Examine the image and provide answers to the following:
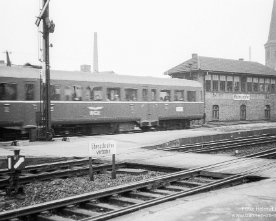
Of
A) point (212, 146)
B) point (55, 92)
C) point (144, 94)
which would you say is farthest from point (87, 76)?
point (212, 146)

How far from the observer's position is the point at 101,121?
20.8 meters

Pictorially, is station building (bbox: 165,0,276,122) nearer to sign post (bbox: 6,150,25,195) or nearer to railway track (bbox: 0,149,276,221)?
railway track (bbox: 0,149,276,221)

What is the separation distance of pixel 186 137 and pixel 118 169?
812 cm

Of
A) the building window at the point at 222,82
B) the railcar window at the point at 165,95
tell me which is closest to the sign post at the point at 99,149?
the railcar window at the point at 165,95

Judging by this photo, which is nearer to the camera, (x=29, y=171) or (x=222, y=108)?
(x=29, y=171)

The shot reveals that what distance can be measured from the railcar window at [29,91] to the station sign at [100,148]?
33.3 ft

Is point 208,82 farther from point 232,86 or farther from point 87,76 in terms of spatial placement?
point 87,76

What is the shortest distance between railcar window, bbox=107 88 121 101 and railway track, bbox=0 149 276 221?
1240 cm

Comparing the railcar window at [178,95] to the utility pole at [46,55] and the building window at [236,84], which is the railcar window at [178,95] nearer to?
the utility pole at [46,55]

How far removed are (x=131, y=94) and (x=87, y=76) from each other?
3.10 metres

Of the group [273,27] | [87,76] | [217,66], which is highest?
[273,27]

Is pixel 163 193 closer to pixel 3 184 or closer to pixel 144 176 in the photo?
pixel 144 176

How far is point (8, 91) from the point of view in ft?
57.0

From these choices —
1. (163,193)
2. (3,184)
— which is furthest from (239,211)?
(3,184)
